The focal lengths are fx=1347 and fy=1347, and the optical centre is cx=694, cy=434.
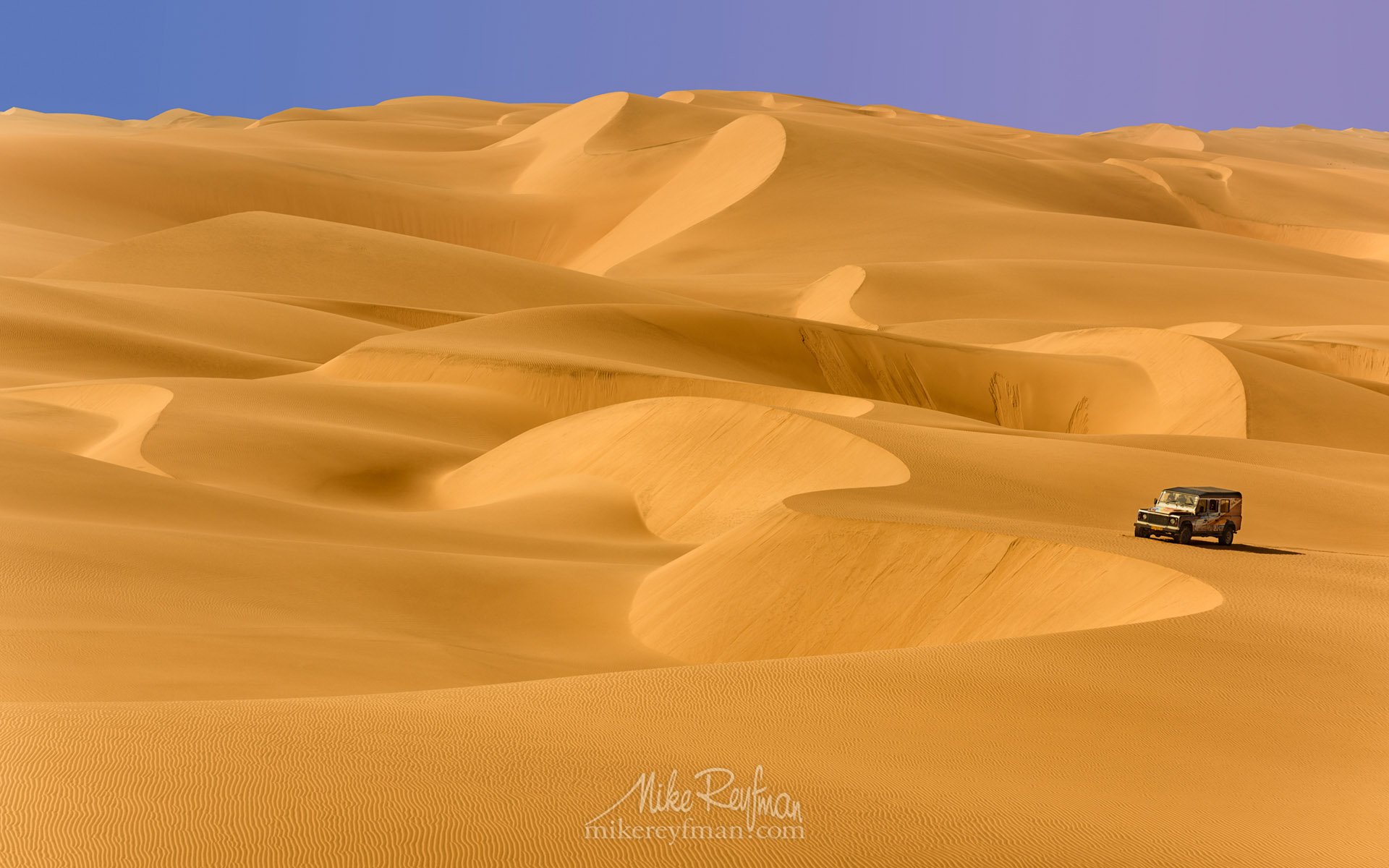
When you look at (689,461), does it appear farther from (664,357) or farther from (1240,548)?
(664,357)

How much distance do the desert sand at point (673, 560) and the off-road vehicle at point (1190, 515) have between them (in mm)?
556

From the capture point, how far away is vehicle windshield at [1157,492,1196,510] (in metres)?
13.1

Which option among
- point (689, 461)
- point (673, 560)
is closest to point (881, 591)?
point (673, 560)

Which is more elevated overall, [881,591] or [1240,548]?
[1240,548]

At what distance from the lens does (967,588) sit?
40.5ft

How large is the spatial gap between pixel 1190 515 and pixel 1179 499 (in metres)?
0.22

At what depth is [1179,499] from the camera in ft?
43.3

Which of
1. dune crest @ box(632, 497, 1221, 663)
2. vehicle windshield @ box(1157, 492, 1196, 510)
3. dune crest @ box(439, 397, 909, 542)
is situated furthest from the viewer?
dune crest @ box(439, 397, 909, 542)

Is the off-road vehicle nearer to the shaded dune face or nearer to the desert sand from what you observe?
the desert sand

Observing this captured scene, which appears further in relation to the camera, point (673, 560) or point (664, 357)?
point (664, 357)

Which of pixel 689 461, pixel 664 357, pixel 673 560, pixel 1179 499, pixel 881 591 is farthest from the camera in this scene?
pixel 664 357

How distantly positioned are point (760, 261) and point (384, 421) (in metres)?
32.8

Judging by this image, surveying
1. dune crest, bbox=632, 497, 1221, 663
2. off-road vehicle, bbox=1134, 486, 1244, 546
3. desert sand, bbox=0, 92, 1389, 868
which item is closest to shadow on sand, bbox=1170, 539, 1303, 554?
off-road vehicle, bbox=1134, 486, 1244, 546

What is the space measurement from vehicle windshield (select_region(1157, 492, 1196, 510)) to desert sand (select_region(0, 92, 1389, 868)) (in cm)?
78
